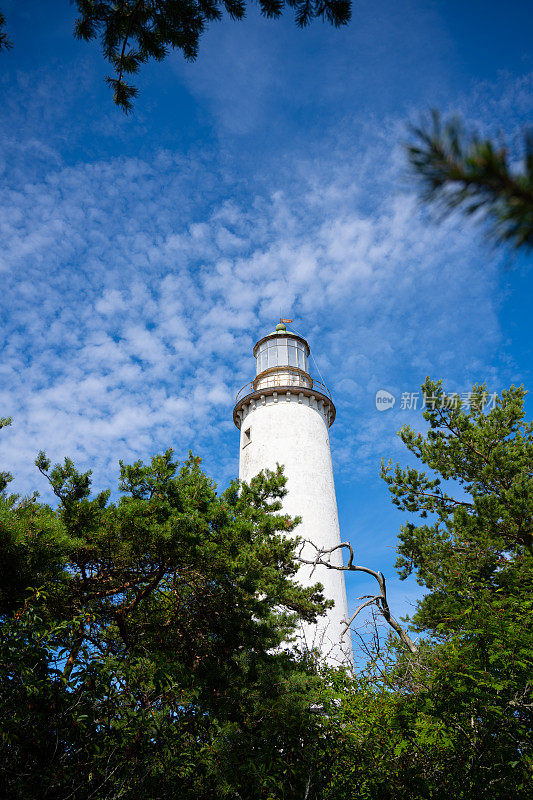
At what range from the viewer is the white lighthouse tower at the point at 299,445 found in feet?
46.7

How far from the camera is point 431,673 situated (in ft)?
18.4

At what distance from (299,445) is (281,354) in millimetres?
5178

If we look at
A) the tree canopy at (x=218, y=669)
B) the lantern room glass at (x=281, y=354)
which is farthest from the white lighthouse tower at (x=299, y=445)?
the tree canopy at (x=218, y=669)

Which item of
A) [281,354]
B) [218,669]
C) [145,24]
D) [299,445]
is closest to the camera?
[145,24]

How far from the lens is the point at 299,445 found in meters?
16.2

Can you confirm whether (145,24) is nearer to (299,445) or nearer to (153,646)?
(153,646)

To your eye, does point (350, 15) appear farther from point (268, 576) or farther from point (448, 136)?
point (268, 576)

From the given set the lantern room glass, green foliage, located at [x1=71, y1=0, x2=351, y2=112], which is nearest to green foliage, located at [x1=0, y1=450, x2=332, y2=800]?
green foliage, located at [x1=71, y1=0, x2=351, y2=112]

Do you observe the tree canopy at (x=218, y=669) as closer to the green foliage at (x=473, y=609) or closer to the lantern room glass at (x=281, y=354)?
the green foliage at (x=473, y=609)

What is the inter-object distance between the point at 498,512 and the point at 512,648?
4.26 metres

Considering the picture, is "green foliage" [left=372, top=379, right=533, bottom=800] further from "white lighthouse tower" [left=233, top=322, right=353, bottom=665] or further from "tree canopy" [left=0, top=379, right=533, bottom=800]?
"white lighthouse tower" [left=233, top=322, right=353, bottom=665]

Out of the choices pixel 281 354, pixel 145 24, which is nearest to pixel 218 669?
pixel 145 24

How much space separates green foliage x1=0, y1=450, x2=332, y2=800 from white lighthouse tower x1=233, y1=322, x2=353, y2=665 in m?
5.39

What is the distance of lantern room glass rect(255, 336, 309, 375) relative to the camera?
64.9ft
